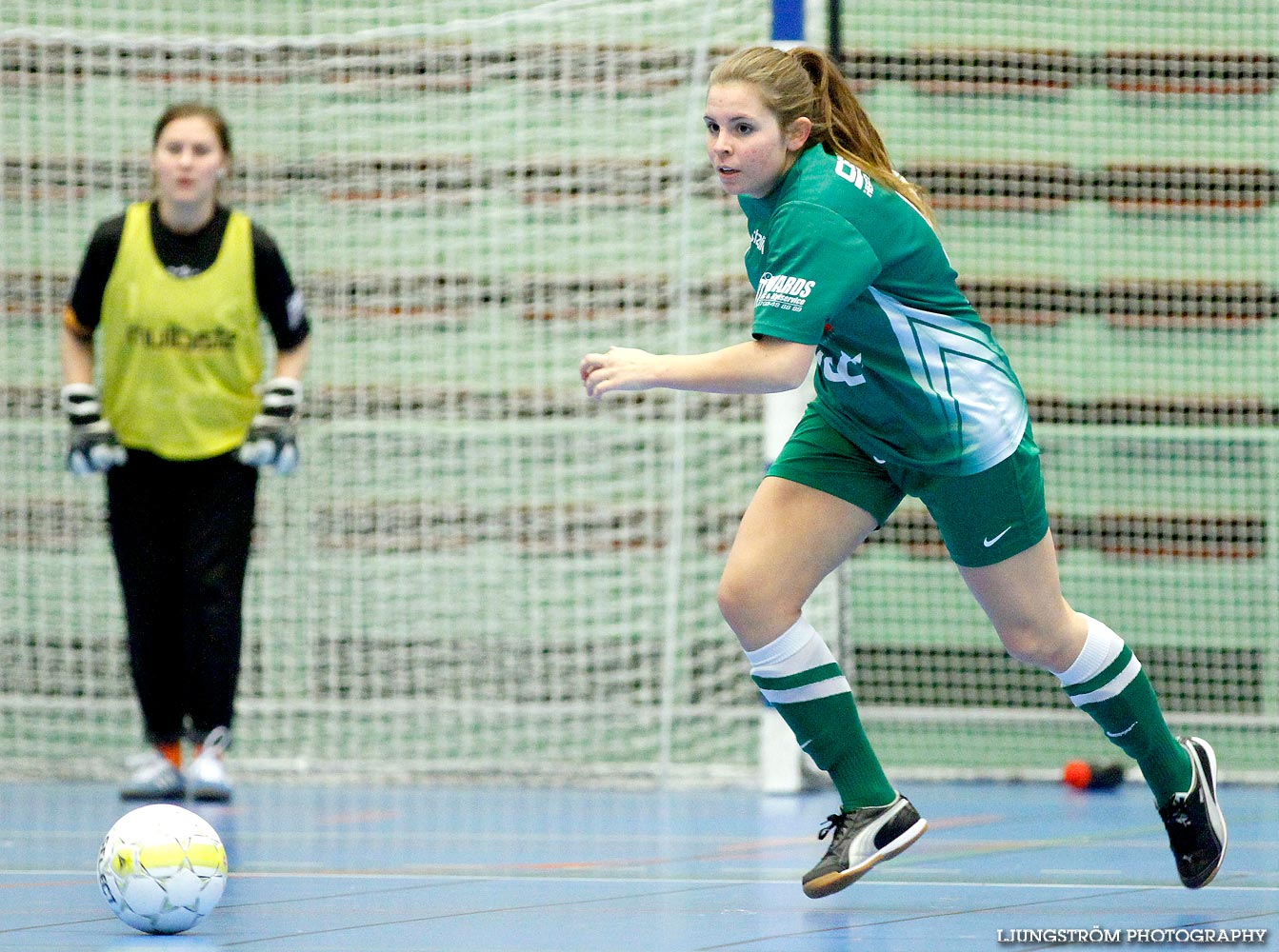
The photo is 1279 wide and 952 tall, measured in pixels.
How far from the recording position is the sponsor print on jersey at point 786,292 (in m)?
2.87

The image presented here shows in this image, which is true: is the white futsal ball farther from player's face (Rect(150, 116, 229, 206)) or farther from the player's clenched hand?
player's face (Rect(150, 116, 229, 206))

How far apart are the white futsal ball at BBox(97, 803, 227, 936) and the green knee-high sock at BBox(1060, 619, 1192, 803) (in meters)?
1.57

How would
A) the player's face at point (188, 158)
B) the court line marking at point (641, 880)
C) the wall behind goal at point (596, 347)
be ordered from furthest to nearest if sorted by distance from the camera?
the wall behind goal at point (596, 347)
the player's face at point (188, 158)
the court line marking at point (641, 880)

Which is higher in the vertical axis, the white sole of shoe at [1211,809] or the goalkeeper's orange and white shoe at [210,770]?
the white sole of shoe at [1211,809]

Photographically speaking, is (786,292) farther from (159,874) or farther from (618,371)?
(159,874)

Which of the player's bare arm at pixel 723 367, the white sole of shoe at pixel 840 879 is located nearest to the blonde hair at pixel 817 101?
the player's bare arm at pixel 723 367

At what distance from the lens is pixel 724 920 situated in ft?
9.62

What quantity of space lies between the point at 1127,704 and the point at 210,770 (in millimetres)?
2640

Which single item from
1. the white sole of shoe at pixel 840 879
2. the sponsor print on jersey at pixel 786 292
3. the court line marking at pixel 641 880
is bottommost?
the court line marking at pixel 641 880

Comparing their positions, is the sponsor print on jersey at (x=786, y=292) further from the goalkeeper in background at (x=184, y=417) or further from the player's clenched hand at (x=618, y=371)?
the goalkeeper in background at (x=184, y=417)

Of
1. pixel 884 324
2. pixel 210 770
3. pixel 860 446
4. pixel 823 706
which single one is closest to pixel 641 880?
pixel 823 706

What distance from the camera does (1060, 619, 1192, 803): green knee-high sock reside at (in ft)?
10.6

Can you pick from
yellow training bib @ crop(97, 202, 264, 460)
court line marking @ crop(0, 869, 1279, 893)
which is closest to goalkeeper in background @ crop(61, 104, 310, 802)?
yellow training bib @ crop(97, 202, 264, 460)

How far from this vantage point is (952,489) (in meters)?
3.12
